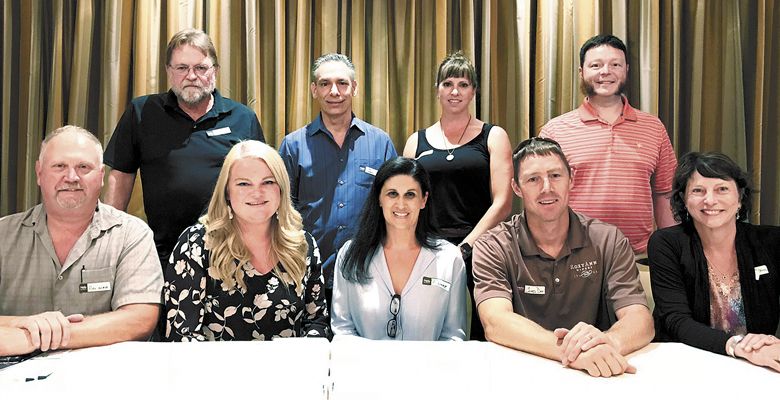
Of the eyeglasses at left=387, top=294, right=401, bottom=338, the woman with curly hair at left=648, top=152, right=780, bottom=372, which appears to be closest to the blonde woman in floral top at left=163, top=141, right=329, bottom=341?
the eyeglasses at left=387, top=294, right=401, bottom=338

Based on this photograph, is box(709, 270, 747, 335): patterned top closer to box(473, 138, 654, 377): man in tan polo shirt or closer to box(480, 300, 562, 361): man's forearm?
box(473, 138, 654, 377): man in tan polo shirt

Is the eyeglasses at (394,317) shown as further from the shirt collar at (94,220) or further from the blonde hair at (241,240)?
the shirt collar at (94,220)

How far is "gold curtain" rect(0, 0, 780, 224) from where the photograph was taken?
3.52 meters

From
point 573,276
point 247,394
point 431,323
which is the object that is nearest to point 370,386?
point 247,394

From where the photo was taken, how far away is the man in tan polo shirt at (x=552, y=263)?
7.52 ft

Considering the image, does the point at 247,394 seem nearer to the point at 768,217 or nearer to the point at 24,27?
the point at 24,27

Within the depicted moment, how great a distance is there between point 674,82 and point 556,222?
166cm

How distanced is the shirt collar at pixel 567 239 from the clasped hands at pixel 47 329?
1.45 metres

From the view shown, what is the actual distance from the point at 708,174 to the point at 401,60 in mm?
1772

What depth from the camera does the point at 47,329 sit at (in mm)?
1894

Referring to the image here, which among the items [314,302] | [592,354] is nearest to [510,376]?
[592,354]

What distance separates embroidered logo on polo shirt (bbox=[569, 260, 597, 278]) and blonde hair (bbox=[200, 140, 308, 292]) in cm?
93

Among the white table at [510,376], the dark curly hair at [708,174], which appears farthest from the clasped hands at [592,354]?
the dark curly hair at [708,174]

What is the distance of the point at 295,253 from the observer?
2.37 meters
